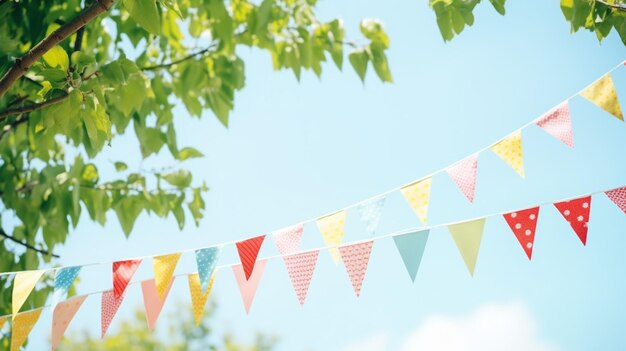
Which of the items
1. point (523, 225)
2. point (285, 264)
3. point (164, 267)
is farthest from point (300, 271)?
point (523, 225)

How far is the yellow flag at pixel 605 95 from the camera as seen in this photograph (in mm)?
1694

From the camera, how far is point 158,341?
16.7 metres

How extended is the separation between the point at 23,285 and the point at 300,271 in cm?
72

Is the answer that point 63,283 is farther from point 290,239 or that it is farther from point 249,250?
point 290,239

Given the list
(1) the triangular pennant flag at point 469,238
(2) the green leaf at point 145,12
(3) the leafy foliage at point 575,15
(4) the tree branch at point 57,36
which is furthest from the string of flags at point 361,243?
(2) the green leaf at point 145,12

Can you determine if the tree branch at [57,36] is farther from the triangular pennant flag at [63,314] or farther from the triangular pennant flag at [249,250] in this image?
the triangular pennant flag at [63,314]

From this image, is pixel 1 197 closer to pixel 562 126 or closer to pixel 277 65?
pixel 277 65

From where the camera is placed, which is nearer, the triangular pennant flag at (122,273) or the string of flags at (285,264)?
the string of flags at (285,264)

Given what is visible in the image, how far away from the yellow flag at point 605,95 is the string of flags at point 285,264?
24 cm

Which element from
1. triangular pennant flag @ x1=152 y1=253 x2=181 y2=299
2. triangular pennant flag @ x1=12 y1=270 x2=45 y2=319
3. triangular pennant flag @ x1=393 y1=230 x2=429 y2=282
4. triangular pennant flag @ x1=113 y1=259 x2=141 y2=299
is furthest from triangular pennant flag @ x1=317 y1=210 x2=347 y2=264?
triangular pennant flag @ x1=12 y1=270 x2=45 y2=319

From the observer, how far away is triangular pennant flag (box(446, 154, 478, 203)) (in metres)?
1.72

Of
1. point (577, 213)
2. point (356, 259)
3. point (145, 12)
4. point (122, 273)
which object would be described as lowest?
point (577, 213)

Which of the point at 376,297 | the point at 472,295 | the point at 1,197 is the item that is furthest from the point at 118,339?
the point at 1,197

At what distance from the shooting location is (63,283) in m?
1.70
